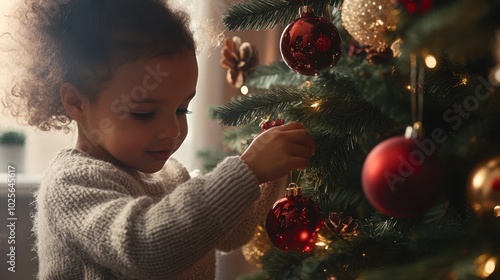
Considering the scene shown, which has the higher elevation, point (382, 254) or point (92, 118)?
point (92, 118)

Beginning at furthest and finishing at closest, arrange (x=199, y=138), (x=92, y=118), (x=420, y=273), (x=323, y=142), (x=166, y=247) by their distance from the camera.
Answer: (x=199, y=138), (x=92, y=118), (x=323, y=142), (x=166, y=247), (x=420, y=273)

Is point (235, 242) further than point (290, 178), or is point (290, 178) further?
point (235, 242)

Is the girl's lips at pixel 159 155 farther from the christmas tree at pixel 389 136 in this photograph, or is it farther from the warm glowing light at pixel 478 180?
the warm glowing light at pixel 478 180

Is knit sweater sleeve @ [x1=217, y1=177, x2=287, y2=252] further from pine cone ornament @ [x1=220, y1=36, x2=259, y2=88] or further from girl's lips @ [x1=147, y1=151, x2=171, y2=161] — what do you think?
pine cone ornament @ [x1=220, y1=36, x2=259, y2=88]

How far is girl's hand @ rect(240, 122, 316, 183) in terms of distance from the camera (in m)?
0.79

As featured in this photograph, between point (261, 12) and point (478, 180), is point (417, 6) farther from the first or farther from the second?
point (261, 12)

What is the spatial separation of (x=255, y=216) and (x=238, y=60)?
1.51ft

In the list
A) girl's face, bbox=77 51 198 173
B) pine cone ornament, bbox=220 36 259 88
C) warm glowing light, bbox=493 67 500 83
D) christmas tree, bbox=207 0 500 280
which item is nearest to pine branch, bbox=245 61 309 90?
christmas tree, bbox=207 0 500 280

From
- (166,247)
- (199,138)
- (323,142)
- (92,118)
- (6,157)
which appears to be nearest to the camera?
(166,247)

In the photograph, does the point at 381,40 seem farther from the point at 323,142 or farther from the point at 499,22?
the point at 499,22

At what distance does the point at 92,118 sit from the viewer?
3.12ft

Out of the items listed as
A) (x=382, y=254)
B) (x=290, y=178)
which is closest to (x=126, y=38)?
(x=290, y=178)

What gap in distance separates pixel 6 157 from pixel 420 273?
46.7 inches

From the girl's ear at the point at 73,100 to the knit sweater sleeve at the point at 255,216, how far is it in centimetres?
30
